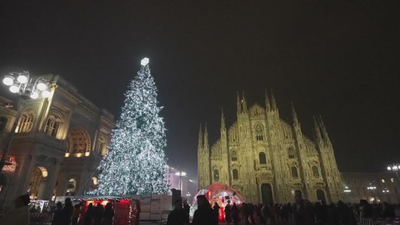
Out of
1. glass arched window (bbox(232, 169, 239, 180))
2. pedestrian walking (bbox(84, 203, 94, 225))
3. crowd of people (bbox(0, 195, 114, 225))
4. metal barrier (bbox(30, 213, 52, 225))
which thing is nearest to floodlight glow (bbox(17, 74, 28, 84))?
crowd of people (bbox(0, 195, 114, 225))

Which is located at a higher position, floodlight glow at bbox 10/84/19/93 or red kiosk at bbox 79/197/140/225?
floodlight glow at bbox 10/84/19/93

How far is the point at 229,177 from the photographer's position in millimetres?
35188

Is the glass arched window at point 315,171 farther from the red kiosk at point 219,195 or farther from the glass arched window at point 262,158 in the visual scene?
the red kiosk at point 219,195

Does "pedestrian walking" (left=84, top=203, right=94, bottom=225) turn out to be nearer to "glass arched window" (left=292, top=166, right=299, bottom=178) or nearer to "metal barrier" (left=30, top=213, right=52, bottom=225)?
"metal barrier" (left=30, top=213, right=52, bottom=225)

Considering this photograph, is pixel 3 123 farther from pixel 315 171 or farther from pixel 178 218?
pixel 315 171

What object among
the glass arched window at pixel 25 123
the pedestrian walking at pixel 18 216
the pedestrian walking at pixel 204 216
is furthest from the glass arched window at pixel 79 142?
the pedestrian walking at pixel 204 216

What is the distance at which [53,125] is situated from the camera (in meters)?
24.5

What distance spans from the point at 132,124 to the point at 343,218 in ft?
49.7

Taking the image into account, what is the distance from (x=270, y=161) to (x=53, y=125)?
3201 cm

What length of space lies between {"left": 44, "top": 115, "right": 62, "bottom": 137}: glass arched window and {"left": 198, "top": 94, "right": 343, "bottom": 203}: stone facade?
21924mm

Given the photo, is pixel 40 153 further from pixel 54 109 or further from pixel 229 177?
pixel 229 177

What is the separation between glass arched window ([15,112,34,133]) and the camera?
22.8 m

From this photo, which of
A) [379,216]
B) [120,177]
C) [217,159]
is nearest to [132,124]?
[120,177]

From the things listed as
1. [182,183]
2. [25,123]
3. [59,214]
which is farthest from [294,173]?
[182,183]
